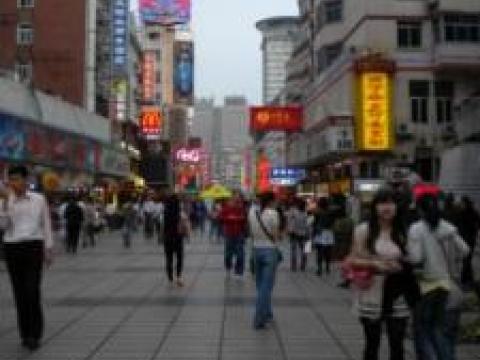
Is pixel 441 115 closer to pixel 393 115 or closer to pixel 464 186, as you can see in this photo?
pixel 393 115

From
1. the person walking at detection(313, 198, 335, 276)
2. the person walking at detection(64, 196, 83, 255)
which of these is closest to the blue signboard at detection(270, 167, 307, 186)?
the person walking at detection(64, 196, 83, 255)

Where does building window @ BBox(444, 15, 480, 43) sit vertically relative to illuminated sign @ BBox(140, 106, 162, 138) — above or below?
above

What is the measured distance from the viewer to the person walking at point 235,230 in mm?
24453

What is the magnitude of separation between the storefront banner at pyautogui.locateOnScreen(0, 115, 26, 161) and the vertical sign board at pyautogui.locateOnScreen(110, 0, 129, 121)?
41492 millimetres

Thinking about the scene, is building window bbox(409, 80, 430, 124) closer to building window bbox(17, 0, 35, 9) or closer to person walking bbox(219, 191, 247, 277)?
building window bbox(17, 0, 35, 9)

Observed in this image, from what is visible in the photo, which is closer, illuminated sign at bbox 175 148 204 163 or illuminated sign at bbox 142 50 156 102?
illuminated sign at bbox 142 50 156 102

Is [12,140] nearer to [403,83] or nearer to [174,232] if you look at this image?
[174,232]

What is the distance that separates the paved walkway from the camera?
12469 millimetres

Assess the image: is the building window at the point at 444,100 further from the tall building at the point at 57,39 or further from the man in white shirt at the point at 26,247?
the man in white shirt at the point at 26,247

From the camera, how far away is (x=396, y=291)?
8797 millimetres

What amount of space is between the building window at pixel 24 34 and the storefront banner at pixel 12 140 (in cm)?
4162

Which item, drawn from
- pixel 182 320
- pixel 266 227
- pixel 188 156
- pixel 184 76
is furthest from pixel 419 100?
pixel 184 76

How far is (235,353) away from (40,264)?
2207 mm

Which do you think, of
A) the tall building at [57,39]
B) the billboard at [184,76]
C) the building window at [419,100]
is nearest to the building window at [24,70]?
the tall building at [57,39]
